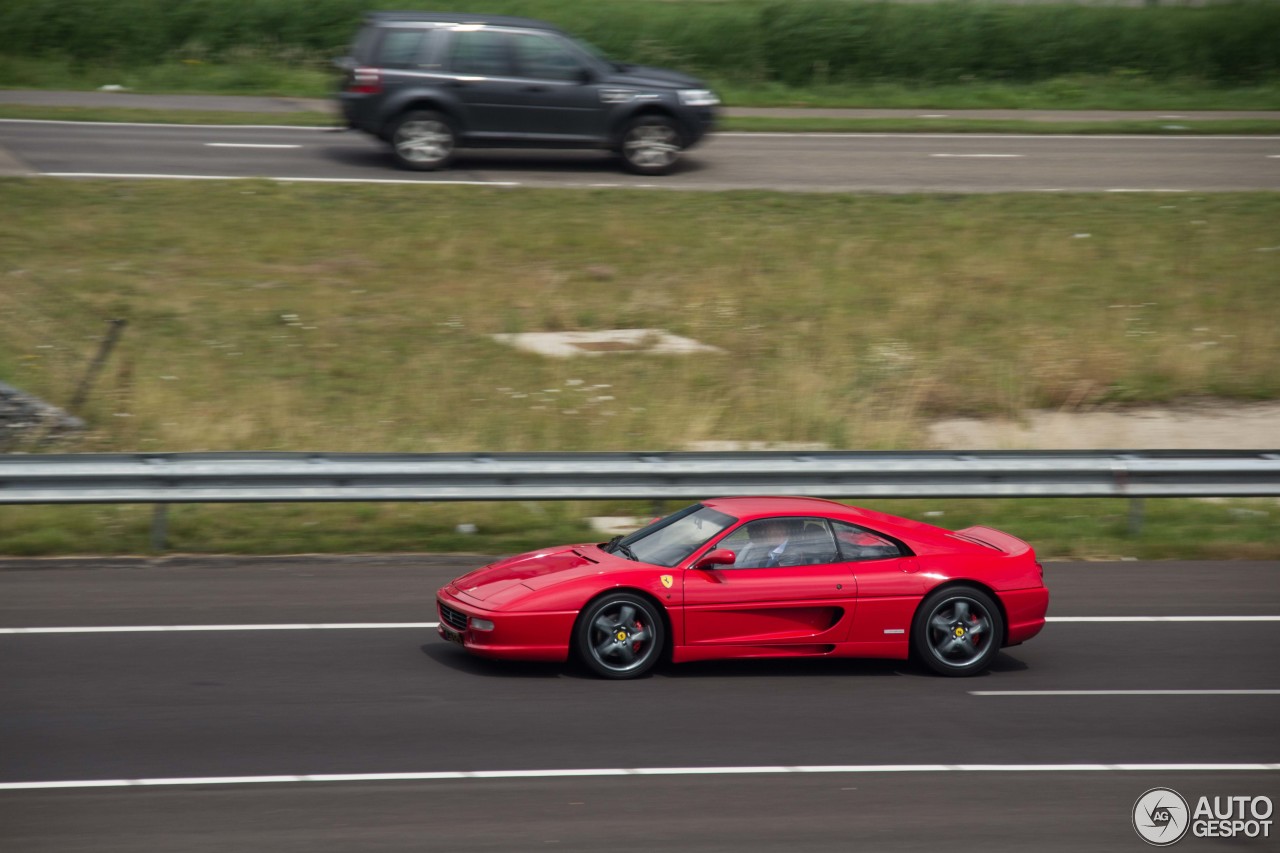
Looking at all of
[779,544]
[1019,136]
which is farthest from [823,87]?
[779,544]

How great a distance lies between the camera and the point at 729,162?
2328 cm

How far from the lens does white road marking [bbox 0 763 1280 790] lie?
6570mm

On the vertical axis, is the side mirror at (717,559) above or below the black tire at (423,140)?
below

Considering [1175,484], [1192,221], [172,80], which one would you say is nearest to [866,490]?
[1175,484]

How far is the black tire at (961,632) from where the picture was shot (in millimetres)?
8609

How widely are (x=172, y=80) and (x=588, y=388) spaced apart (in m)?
17.9

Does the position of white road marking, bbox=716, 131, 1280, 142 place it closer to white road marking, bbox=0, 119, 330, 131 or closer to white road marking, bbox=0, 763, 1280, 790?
white road marking, bbox=0, 119, 330, 131

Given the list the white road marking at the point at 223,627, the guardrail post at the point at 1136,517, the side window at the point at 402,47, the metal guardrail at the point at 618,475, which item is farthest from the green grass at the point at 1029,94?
the white road marking at the point at 223,627

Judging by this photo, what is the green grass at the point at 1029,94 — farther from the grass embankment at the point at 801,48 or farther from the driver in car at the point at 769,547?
the driver in car at the point at 769,547

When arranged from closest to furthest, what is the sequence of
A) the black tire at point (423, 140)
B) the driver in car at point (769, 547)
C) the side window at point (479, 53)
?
the driver in car at point (769, 547) < the side window at point (479, 53) < the black tire at point (423, 140)

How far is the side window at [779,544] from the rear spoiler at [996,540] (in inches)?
44.8

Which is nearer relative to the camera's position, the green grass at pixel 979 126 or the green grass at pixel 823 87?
the green grass at pixel 979 126

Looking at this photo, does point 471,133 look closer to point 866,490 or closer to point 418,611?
point 866,490

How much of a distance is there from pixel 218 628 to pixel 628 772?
3.71 m
